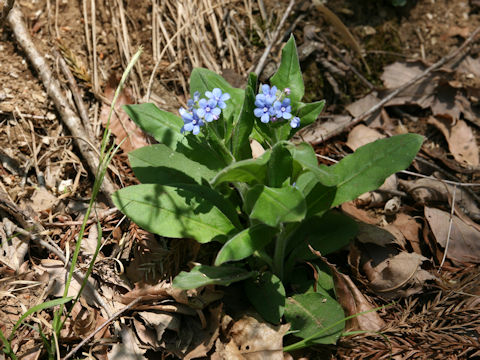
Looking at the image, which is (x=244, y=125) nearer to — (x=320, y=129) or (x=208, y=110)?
(x=208, y=110)

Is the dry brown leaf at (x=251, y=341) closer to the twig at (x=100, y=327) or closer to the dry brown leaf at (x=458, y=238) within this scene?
the twig at (x=100, y=327)

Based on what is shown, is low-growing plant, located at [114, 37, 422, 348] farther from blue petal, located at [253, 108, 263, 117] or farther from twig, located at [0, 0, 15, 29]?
twig, located at [0, 0, 15, 29]

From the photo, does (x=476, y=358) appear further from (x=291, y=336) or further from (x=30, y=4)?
(x=30, y=4)

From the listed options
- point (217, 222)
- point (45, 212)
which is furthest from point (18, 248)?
point (217, 222)

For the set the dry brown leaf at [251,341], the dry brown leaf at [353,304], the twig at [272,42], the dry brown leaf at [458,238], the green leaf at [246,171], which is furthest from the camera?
the twig at [272,42]

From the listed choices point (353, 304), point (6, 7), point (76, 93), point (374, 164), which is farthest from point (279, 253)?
point (6, 7)

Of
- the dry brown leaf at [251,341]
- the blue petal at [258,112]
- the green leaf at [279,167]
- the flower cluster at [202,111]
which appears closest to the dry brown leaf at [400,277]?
the dry brown leaf at [251,341]

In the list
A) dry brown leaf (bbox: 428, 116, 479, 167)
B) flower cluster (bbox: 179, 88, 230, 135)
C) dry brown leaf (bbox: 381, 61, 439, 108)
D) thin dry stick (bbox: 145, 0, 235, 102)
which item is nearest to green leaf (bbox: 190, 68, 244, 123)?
flower cluster (bbox: 179, 88, 230, 135)

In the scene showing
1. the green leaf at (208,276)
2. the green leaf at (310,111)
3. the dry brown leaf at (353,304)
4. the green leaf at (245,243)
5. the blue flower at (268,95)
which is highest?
the blue flower at (268,95)
